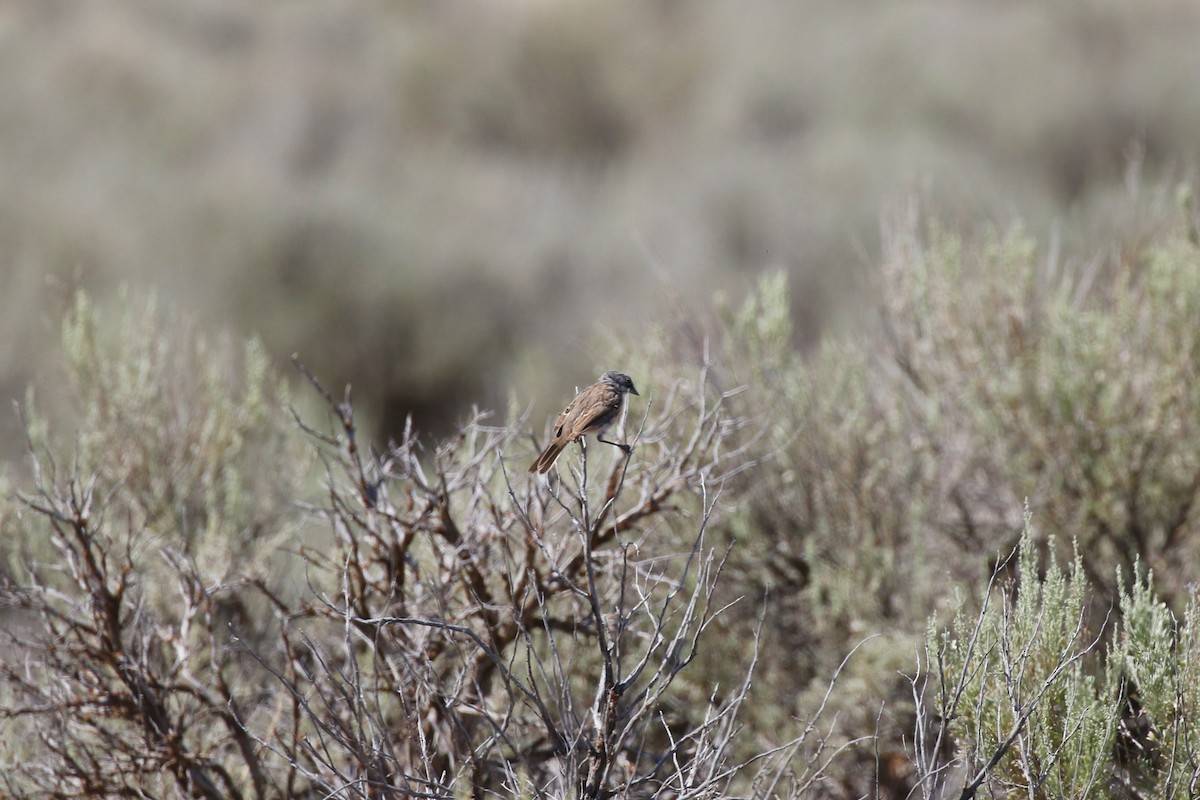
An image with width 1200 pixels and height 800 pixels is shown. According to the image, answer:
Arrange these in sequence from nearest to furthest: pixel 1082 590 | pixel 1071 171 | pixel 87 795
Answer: pixel 1082 590, pixel 87 795, pixel 1071 171

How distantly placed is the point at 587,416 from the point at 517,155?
60.5ft

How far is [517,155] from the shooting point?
68.5ft

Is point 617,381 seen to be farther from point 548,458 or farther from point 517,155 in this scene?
point 517,155

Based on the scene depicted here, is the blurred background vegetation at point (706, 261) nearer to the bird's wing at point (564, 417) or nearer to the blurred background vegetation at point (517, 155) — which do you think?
the blurred background vegetation at point (517, 155)

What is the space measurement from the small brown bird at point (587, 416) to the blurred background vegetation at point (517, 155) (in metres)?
2.78

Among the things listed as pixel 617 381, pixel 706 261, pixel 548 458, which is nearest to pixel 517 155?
pixel 706 261

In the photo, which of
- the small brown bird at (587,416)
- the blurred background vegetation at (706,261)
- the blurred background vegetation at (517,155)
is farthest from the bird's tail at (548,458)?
the blurred background vegetation at (517,155)

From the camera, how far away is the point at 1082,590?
3.35m

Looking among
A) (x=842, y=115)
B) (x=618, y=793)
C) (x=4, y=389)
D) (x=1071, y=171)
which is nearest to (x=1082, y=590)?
(x=618, y=793)

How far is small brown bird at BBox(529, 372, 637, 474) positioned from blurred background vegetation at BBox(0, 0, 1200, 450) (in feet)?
9.11

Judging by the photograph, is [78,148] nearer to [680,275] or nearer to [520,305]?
[520,305]

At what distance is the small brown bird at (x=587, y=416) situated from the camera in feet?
9.71

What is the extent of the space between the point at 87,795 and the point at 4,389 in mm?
6908

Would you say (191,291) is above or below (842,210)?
above
